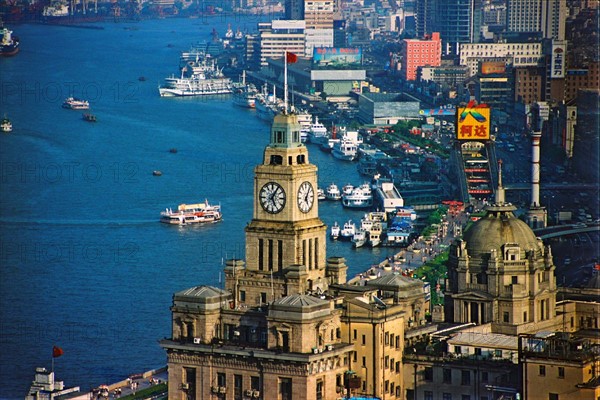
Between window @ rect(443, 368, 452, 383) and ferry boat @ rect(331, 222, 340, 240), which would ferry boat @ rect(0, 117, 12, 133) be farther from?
window @ rect(443, 368, 452, 383)

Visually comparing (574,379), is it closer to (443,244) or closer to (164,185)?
(443,244)

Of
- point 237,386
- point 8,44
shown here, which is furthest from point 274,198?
point 8,44

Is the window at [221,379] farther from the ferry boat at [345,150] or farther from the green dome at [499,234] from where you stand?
the ferry boat at [345,150]

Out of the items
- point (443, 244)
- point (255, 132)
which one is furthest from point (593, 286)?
point (255, 132)

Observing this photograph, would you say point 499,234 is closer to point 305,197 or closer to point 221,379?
point 305,197

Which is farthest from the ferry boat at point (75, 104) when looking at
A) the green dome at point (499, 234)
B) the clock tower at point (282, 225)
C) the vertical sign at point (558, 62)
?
the clock tower at point (282, 225)

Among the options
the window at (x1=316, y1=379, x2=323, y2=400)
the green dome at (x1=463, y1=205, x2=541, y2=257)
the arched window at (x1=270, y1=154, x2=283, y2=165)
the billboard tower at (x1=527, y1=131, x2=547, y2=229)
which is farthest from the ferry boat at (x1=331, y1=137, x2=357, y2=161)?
the window at (x1=316, y1=379, x2=323, y2=400)

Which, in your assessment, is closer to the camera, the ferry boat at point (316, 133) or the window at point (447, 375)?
the window at point (447, 375)

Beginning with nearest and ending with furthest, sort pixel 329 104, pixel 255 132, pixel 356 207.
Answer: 1. pixel 356 207
2. pixel 255 132
3. pixel 329 104
